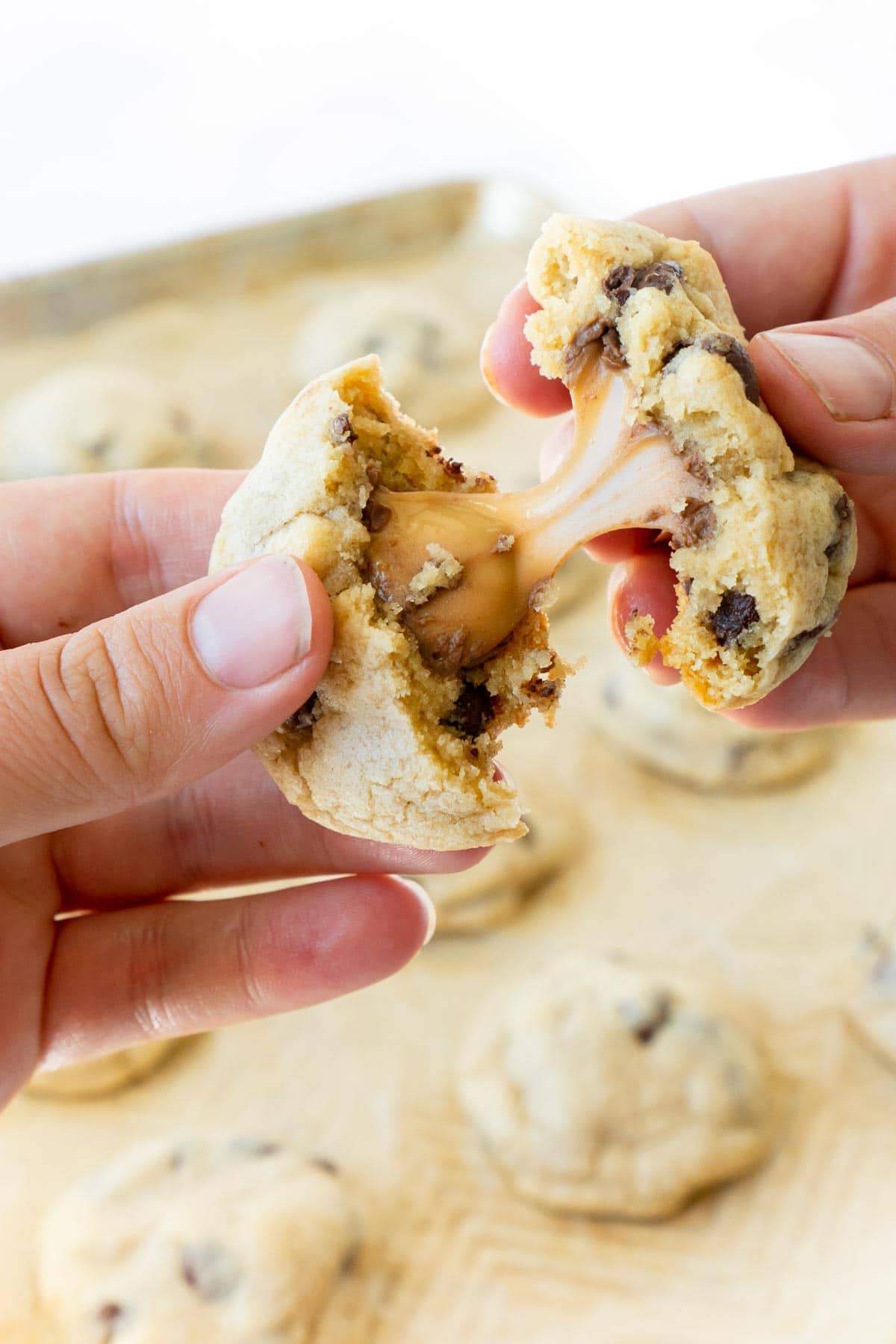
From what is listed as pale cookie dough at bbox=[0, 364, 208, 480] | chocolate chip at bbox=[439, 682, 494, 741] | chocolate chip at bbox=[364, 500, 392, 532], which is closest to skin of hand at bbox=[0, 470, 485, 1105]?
chocolate chip at bbox=[439, 682, 494, 741]

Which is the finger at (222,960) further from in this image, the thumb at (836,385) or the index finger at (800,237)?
the index finger at (800,237)

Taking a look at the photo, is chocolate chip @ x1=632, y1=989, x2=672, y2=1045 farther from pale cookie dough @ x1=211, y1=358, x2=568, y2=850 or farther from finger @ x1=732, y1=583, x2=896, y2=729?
pale cookie dough @ x1=211, y1=358, x2=568, y2=850

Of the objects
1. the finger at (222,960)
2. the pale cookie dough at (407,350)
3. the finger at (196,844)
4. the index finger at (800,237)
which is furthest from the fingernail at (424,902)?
the pale cookie dough at (407,350)

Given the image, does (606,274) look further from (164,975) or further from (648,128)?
(648,128)

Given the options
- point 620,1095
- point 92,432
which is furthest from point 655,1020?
point 92,432

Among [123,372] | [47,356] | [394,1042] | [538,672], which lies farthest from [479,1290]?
[47,356]
